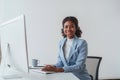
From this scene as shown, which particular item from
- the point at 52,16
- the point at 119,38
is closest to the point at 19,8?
the point at 52,16

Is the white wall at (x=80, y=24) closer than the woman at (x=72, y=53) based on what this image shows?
No

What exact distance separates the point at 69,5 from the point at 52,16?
1.21 feet

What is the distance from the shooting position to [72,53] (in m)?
2.22

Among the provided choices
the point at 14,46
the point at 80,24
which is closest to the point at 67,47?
the point at 14,46

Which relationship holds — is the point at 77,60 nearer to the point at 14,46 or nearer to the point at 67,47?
the point at 67,47

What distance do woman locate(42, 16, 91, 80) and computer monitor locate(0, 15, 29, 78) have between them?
15.4 inches

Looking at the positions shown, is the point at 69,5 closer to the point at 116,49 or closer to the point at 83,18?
the point at 83,18

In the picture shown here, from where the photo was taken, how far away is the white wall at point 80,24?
374 centimetres

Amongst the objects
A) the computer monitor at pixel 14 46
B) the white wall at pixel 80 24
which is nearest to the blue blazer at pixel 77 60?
the computer monitor at pixel 14 46

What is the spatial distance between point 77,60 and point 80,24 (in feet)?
6.01

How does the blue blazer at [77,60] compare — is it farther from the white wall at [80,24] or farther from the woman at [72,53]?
the white wall at [80,24]

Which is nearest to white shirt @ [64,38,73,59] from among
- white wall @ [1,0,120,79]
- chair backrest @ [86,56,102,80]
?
A: chair backrest @ [86,56,102,80]

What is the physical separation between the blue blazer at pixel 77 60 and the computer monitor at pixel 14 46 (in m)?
0.55

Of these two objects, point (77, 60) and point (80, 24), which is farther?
point (80, 24)
